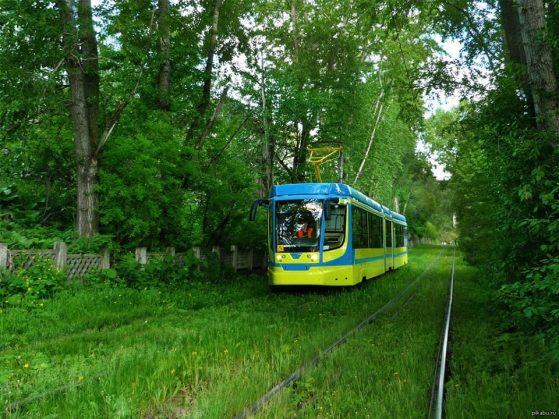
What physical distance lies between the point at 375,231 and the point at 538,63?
379 inches

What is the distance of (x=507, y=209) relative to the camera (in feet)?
26.7

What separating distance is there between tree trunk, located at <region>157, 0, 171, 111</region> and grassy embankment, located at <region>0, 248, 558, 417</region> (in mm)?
6753

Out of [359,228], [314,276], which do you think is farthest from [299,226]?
[359,228]

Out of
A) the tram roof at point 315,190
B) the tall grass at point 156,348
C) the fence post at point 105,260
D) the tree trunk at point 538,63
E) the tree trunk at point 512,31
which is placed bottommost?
the tall grass at point 156,348

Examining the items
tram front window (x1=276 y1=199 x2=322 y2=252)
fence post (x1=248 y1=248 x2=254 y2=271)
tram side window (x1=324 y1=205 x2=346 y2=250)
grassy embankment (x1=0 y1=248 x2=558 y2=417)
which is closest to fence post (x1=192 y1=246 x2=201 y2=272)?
tram front window (x1=276 y1=199 x2=322 y2=252)

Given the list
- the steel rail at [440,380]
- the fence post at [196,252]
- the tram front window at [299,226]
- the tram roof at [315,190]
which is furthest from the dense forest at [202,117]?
the tram front window at [299,226]

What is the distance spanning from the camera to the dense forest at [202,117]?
24.0 feet

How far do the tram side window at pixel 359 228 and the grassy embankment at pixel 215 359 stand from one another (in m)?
2.89

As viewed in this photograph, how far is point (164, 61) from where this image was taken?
14562 millimetres

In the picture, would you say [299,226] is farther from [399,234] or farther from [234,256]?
[399,234]

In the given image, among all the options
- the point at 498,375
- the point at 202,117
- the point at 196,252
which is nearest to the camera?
the point at 498,375

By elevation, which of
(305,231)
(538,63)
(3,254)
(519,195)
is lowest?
(3,254)

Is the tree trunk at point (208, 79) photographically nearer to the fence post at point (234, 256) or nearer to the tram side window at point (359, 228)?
the fence post at point (234, 256)

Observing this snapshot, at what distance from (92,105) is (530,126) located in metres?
11.1
